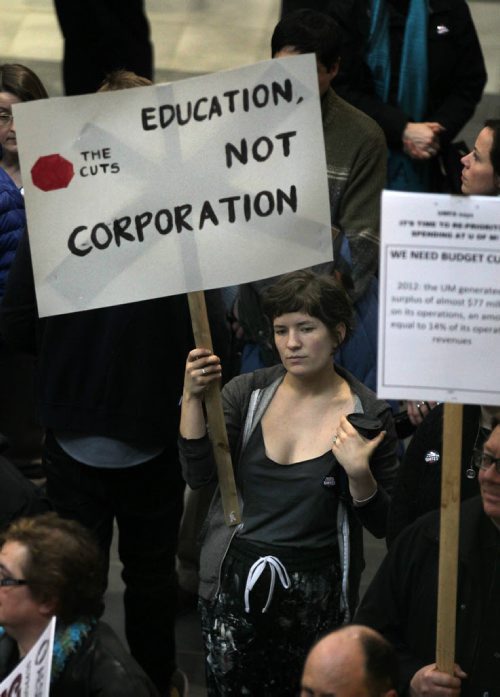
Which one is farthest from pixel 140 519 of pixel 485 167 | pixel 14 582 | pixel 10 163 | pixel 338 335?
pixel 10 163

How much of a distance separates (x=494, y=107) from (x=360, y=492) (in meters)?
5.71

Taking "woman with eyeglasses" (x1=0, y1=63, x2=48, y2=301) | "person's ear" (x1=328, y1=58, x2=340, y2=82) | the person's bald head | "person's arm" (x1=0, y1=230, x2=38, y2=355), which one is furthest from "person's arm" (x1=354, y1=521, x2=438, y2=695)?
"woman with eyeglasses" (x1=0, y1=63, x2=48, y2=301)

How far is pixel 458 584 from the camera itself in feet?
13.0

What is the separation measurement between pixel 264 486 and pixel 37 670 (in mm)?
1030

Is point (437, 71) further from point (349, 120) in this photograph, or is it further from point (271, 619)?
point (271, 619)

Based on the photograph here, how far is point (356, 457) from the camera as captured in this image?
436 centimetres

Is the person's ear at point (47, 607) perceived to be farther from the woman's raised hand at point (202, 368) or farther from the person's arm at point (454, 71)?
the person's arm at point (454, 71)

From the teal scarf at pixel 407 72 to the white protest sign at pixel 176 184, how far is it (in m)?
2.04

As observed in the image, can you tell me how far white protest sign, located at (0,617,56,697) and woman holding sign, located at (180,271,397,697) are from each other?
86 cm

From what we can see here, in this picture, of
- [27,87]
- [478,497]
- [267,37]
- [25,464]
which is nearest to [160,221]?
[478,497]

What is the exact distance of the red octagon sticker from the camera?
4312 millimetres

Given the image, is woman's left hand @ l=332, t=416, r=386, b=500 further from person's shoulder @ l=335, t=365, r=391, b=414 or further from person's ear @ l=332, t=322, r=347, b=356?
person's ear @ l=332, t=322, r=347, b=356

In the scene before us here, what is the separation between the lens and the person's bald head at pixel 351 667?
3.55m

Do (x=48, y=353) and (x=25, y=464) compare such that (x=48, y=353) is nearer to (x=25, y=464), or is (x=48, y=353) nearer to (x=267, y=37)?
(x=25, y=464)
